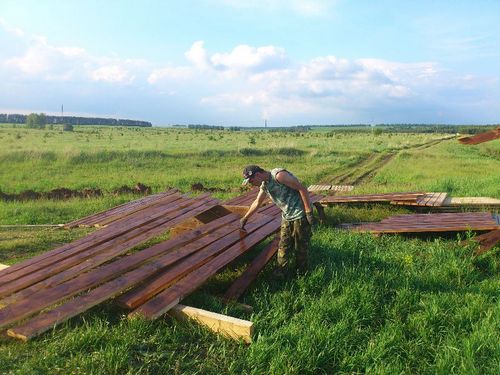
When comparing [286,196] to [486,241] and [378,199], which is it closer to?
[486,241]

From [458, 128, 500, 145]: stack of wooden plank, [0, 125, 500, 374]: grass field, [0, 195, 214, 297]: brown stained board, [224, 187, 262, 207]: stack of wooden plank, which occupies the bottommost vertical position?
[0, 125, 500, 374]: grass field

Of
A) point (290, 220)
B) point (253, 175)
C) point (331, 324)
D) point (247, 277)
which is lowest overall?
point (331, 324)

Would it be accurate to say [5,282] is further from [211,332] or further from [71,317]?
[211,332]

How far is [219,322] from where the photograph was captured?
151 inches

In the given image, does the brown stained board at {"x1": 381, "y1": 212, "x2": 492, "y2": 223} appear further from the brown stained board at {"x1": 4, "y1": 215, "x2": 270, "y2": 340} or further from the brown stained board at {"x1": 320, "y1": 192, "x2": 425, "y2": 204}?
the brown stained board at {"x1": 4, "y1": 215, "x2": 270, "y2": 340}

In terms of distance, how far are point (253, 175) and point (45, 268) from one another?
8.09ft

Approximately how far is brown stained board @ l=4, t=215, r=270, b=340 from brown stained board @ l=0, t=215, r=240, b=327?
0.08 meters

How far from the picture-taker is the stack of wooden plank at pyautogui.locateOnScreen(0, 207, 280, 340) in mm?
3725

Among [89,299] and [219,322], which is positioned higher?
[89,299]

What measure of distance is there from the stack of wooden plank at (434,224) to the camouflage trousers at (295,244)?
3.12 metres

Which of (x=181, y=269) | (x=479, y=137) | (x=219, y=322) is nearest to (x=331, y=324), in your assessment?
(x=219, y=322)

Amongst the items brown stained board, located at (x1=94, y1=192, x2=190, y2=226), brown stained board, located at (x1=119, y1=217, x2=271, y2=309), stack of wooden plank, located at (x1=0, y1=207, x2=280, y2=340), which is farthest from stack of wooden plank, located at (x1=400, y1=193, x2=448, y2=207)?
stack of wooden plank, located at (x1=0, y1=207, x2=280, y2=340)

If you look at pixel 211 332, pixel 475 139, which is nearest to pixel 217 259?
pixel 211 332

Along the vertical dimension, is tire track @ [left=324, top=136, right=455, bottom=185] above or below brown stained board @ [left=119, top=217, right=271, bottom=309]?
above
